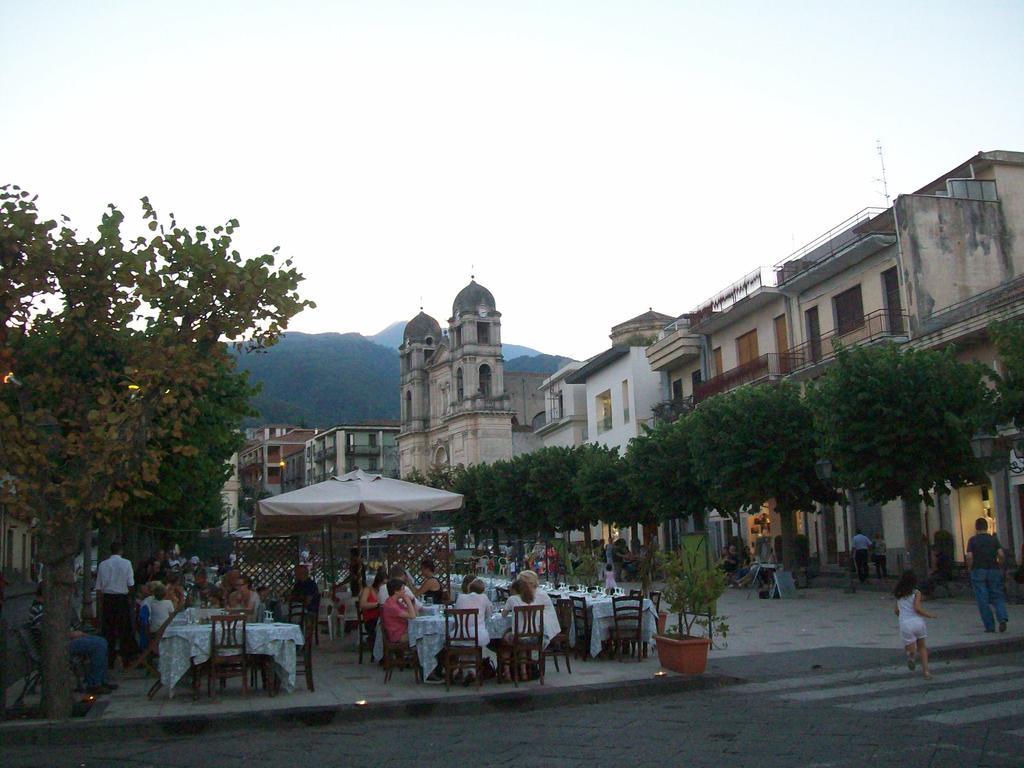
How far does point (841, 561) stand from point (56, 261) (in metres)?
25.4

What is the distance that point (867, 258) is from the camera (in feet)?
94.5

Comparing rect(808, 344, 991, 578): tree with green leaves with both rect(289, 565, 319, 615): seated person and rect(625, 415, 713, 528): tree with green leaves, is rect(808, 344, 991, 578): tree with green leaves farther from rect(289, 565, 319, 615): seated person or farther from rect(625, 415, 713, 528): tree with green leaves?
rect(289, 565, 319, 615): seated person

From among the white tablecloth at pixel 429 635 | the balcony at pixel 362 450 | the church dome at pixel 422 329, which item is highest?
the church dome at pixel 422 329

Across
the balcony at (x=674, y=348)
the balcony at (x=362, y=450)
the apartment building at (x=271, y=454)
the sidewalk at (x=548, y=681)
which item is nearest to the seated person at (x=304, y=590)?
the sidewalk at (x=548, y=681)

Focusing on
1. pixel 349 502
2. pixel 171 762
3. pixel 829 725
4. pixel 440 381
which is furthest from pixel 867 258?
pixel 440 381

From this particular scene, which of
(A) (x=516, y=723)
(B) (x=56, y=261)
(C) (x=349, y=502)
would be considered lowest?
(A) (x=516, y=723)

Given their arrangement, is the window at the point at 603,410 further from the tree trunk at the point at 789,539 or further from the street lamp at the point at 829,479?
the tree trunk at the point at 789,539

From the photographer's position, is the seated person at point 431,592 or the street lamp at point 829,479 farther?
the street lamp at point 829,479

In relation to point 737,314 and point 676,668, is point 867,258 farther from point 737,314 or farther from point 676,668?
point 676,668

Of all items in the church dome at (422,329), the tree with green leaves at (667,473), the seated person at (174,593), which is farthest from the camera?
the church dome at (422,329)

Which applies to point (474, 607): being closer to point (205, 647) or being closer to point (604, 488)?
point (205, 647)

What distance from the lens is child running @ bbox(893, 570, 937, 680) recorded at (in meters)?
10.7

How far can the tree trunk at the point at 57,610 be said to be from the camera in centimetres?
948

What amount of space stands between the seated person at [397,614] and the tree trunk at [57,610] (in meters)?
3.50
